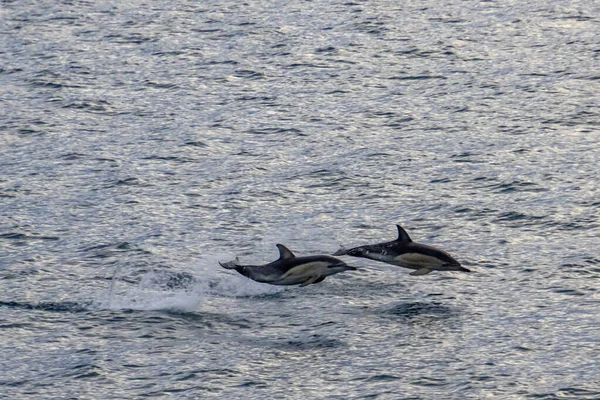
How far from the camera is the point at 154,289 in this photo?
28.4 meters

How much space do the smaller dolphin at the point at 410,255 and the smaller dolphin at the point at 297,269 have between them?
50 centimetres

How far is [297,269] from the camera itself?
84.2ft

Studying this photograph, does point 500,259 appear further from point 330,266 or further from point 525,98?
point 525,98

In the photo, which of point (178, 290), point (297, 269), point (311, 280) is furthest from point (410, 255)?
point (178, 290)

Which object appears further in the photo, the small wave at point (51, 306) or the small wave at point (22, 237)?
the small wave at point (22, 237)

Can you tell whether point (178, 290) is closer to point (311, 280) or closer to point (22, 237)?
point (311, 280)

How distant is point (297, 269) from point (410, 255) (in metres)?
2.22

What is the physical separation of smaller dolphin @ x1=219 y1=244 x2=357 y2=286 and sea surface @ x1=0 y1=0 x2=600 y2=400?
0.96 m

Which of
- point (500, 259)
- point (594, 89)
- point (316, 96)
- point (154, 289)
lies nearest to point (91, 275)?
point (154, 289)

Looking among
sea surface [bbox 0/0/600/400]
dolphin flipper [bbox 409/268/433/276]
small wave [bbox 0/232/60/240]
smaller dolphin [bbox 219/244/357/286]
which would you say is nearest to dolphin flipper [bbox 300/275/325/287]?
smaller dolphin [bbox 219/244/357/286]

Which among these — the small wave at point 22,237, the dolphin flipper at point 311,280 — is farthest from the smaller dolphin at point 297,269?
the small wave at point 22,237

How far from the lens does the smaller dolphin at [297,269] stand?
25.7 metres

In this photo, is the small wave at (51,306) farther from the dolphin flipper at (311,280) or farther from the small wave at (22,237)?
the dolphin flipper at (311,280)

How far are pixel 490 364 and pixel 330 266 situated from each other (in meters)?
3.56
